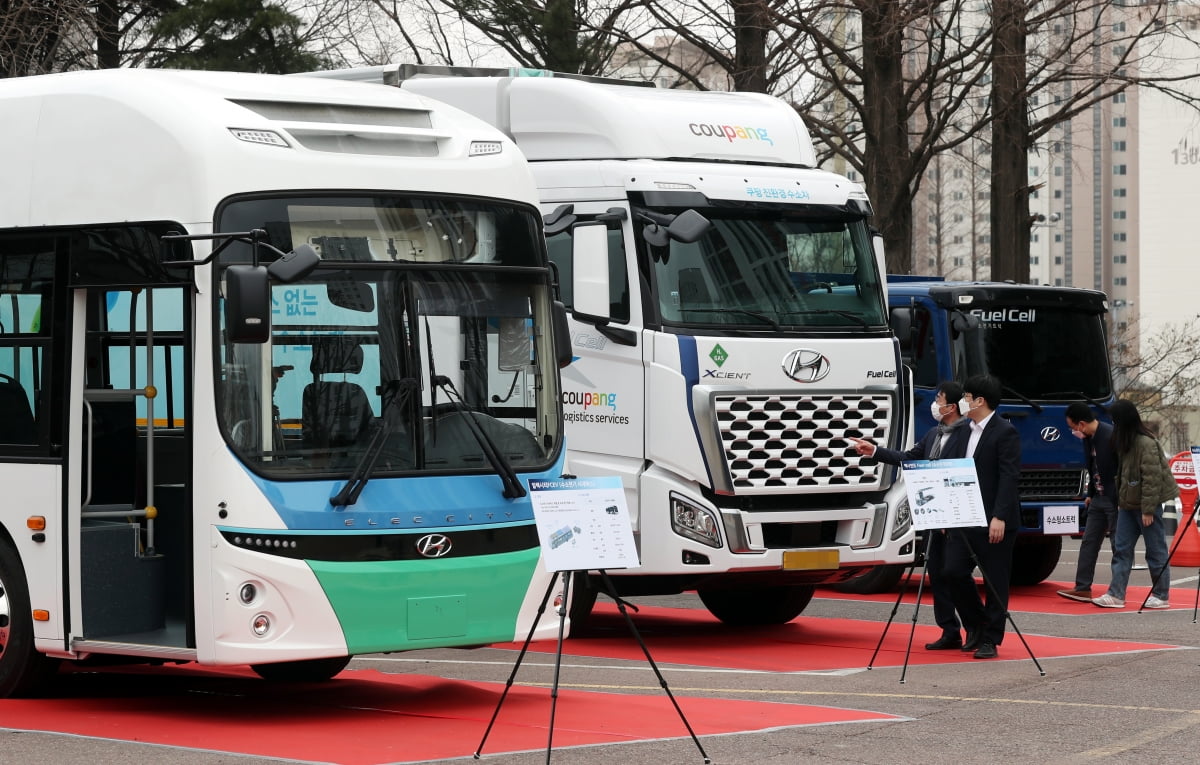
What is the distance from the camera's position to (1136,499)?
52.5 feet

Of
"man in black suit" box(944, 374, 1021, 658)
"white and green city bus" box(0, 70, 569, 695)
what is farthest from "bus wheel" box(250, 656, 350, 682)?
"man in black suit" box(944, 374, 1021, 658)

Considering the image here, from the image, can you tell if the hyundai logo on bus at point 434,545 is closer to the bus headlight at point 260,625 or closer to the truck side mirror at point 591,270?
the bus headlight at point 260,625

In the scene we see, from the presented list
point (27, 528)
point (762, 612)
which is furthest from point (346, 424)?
point (762, 612)

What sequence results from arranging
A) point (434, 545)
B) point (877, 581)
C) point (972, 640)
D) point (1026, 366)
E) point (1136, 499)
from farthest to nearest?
1. point (1026, 366)
2. point (877, 581)
3. point (1136, 499)
4. point (972, 640)
5. point (434, 545)

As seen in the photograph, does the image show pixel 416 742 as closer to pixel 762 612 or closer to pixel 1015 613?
pixel 762 612

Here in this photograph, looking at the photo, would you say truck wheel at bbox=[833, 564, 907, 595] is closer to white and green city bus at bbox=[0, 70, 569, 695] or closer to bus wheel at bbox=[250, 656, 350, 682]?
bus wheel at bbox=[250, 656, 350, 682]

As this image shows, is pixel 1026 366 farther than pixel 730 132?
Yes

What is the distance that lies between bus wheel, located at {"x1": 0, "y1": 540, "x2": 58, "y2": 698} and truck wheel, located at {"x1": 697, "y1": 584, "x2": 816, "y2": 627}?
6121 millimetres

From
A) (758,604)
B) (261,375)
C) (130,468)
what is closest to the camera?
(261,375)

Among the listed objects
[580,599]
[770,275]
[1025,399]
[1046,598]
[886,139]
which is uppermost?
[886,139]

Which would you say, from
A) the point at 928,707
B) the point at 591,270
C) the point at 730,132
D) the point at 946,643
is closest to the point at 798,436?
the point at 946,643

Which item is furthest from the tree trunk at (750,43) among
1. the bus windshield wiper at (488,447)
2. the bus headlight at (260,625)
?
the bus headlight at (260,625)

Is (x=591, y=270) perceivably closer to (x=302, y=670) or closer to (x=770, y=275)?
(x=770, y=275)

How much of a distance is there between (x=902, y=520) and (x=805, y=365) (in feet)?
5.03
